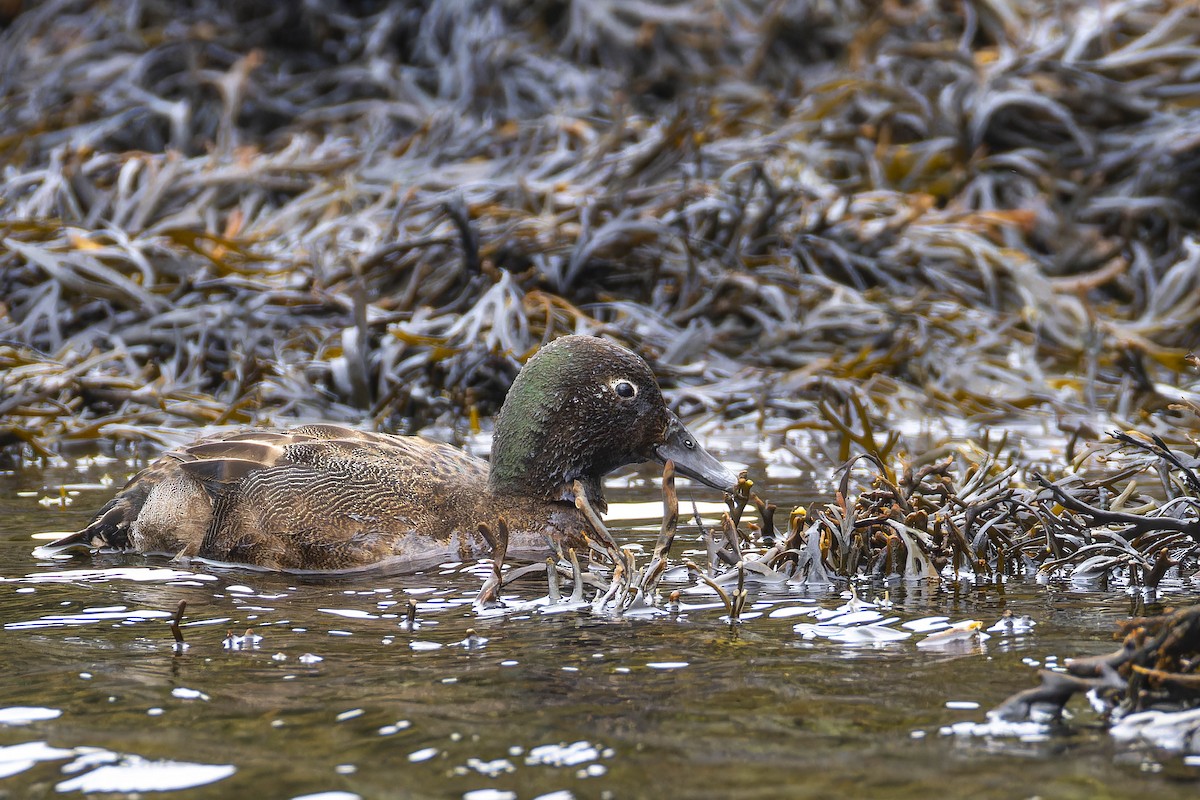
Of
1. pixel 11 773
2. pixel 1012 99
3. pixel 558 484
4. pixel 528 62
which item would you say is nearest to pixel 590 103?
pixel 528 62

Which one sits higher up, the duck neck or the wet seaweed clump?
the duck neck

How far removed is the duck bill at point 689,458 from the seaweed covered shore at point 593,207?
1670mm

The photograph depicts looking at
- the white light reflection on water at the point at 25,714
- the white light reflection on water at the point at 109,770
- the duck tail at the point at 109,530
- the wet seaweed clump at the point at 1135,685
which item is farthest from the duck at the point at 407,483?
the white light reflection on water at the point at 109,770

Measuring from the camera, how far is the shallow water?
2.39m

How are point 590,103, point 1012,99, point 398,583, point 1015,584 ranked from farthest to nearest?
→ point 590,103 < point 1012,99 < point 398,583 < point 1015,584

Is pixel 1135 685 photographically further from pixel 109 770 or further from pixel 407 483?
pixel 407 483

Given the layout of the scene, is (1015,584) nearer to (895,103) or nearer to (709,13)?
(895,103)

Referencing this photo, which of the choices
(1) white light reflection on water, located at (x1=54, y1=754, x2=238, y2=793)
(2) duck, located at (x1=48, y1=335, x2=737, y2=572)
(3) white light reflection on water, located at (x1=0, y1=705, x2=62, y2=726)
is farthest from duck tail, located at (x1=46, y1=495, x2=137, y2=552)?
(1) white light reflection on water, located at (x1=54, y1=754, x2=238, y2=793)

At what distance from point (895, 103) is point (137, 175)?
15.6 feet

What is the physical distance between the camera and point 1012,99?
368 inches

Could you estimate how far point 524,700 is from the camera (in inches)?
111

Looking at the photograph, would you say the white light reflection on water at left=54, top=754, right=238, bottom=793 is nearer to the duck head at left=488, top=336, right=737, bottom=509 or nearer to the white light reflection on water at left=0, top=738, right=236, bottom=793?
the white light reflection on water at left=0, top=738, right=236, bottom=793

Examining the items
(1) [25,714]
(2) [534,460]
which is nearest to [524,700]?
(1) [25,714]

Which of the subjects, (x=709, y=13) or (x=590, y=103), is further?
(x=709, y=13)
